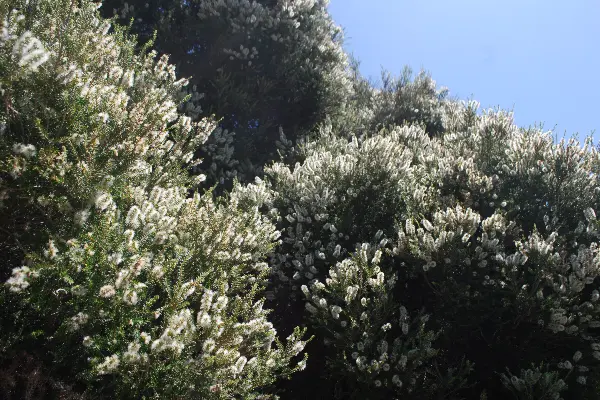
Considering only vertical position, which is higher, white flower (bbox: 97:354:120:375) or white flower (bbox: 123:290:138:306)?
white flower (bbox: 123:290:138:306)

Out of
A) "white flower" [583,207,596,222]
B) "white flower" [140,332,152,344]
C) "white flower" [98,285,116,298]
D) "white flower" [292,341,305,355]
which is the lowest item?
"white flower" [140,332,152,344]

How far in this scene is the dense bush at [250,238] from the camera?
3.47 m

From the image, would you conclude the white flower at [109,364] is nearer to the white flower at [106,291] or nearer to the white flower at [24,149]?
the white flower at [106,291]

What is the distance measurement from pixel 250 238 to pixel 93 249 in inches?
88.6

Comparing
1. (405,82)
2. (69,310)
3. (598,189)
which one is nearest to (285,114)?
(405,82)

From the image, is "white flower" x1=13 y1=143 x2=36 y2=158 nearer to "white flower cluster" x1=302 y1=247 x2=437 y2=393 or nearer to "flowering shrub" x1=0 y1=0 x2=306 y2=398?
"flowering shrub" x1=0 y1=0 x2=306 y2=398

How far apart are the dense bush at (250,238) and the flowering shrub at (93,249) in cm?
2

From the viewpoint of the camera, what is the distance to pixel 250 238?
17.8 ft

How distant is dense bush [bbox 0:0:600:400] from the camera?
11.4 ft

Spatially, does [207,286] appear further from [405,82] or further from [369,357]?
[405,82]

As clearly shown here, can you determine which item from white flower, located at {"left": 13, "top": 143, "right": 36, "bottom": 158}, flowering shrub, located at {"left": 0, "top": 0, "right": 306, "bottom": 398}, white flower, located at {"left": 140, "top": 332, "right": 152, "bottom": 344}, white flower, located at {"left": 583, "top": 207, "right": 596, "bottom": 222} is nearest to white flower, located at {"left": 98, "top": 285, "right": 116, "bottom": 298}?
flowering shrub, located at {"left": 0, "top": 0, "right": 306, "bottom": 398}

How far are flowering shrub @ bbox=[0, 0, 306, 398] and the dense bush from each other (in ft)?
0.07

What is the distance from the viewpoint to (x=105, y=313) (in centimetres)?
329

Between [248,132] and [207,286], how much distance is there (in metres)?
7.41
